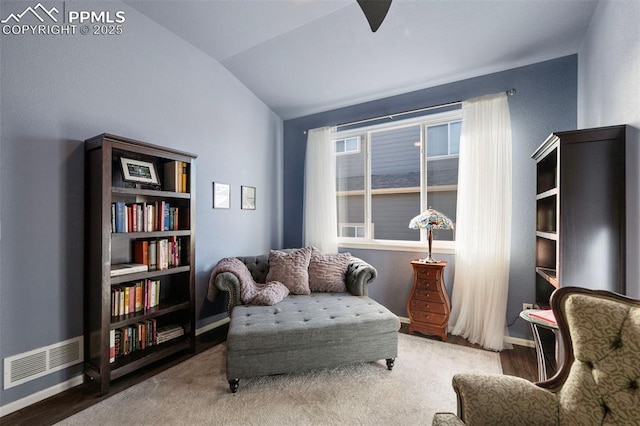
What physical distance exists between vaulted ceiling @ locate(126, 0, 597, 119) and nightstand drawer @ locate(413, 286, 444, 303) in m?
2.14

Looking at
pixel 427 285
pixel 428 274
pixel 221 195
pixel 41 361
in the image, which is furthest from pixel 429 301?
pixel 41 361

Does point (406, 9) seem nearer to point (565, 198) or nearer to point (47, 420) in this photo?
point (565, 198)

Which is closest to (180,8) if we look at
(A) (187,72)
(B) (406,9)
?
(A) (187,72)

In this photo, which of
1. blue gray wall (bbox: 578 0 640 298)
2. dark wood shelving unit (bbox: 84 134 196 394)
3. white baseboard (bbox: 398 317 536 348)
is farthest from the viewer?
white baseboard (bbox: 398 317 536 348)

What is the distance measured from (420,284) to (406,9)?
2.38 m

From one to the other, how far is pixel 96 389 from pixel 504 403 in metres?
2.42

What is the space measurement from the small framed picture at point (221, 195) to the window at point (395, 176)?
1384 millimetres

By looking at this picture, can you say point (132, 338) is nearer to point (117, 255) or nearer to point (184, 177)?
point (117, 255)

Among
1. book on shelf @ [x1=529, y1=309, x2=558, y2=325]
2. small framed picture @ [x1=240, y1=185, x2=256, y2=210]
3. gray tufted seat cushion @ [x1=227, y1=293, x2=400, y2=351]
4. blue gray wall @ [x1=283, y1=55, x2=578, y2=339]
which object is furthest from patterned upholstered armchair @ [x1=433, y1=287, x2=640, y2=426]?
small framed picture @ [x1=240, y1=185, x2=256, y2=210]

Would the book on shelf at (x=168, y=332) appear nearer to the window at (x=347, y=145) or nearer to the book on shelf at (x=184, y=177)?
the book on shelf at (x=184, y=177)

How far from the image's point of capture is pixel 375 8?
105 cm

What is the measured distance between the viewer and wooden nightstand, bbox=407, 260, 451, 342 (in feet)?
8.72

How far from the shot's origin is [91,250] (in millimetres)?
1945

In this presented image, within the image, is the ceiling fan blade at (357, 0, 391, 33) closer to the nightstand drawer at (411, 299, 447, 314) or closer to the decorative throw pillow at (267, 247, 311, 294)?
the decorative throw pillow at (267, 247, 311, 294)
